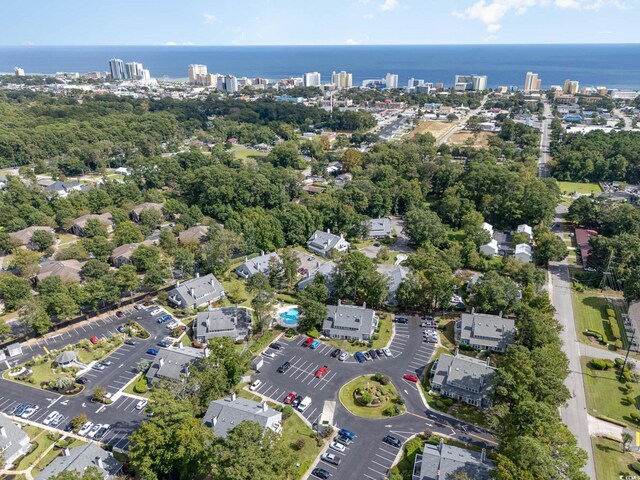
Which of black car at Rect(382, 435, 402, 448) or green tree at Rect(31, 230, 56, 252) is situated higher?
green tree at Rect(31, 230, 56, 252)

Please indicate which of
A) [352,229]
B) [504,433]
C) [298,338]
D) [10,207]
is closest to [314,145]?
[352,229]

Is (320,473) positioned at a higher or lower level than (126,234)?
lower

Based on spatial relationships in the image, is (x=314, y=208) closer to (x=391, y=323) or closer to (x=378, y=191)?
(x=378, y=191)

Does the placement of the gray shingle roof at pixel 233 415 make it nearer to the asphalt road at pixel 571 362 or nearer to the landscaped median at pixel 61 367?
the landscaped median at pixel 61 367

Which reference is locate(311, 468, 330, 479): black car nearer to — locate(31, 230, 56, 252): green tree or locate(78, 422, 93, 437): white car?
locate(78, 422, 93, 437): white car

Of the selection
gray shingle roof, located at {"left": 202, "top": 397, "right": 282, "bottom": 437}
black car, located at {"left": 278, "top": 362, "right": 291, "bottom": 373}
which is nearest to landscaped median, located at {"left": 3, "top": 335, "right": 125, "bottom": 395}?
gray shingle roof, located at {"left": 202, "top": 397, "right": 282, "bottom": 437}

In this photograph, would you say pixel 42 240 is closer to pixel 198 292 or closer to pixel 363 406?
pixel 198 292

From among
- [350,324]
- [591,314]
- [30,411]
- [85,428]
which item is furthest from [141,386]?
[591,314]
